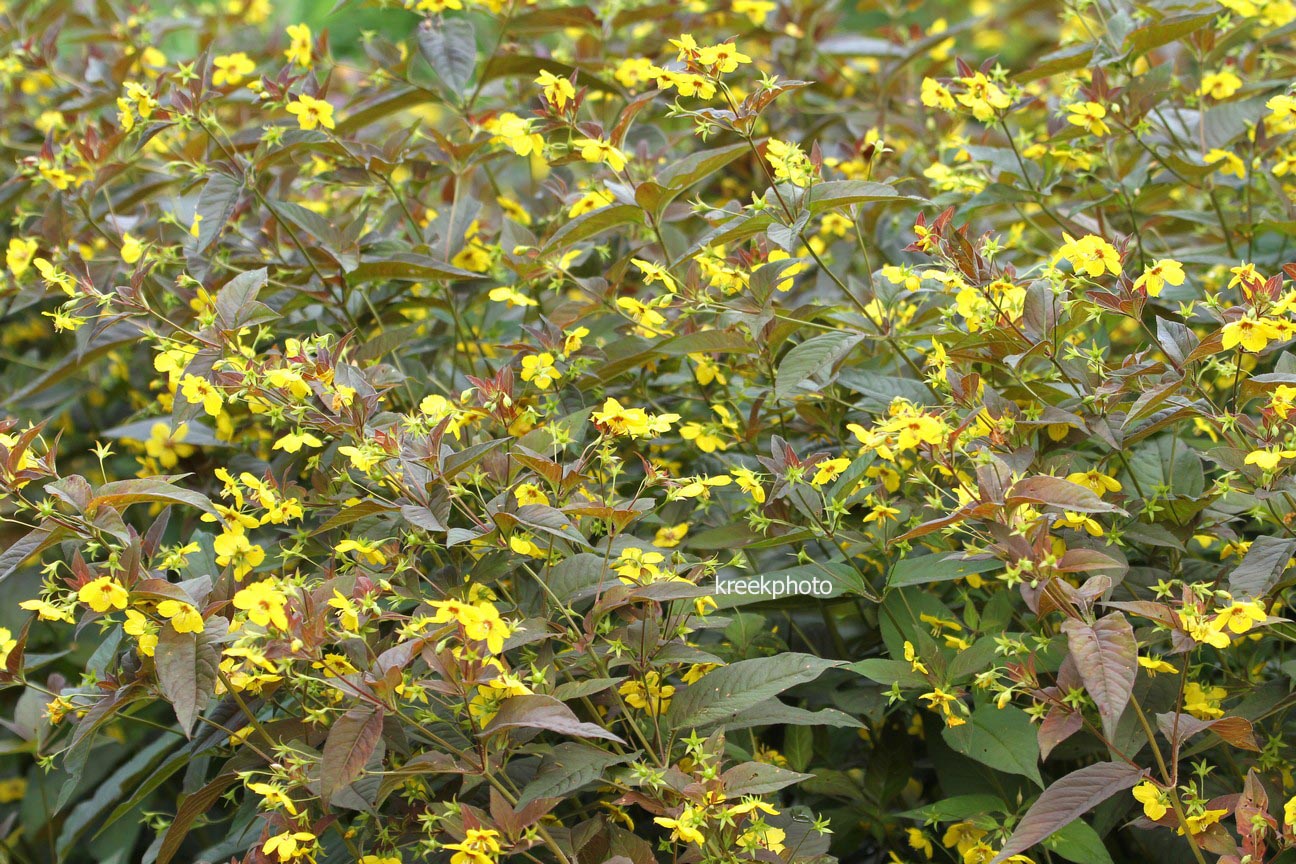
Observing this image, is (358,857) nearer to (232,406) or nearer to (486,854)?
(486,854)

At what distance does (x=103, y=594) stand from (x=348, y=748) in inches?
13.4

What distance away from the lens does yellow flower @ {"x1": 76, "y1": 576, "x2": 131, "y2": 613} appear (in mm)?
1271

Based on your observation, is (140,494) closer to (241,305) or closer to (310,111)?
(241,305)

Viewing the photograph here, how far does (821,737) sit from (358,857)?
0.75 meters

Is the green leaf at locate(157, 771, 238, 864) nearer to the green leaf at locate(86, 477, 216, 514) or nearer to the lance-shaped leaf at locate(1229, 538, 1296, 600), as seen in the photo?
the green leaf at locate(86, 477, 216, 514)

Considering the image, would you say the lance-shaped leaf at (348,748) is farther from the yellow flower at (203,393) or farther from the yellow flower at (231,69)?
the yellow flower at (231,69)

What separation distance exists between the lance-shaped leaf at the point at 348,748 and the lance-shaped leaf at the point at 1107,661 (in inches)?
29.3

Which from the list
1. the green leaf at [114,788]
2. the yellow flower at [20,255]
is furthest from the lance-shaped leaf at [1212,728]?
the yellow flower at [20,255]

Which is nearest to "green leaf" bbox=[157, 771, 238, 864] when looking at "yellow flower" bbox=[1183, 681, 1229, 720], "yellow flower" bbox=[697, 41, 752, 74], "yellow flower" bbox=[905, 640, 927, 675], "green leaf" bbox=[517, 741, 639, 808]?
"green leaf" bbox=[517, 741, 639, 808]

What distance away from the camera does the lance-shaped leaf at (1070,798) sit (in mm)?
1264

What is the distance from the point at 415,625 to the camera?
4.15 feet

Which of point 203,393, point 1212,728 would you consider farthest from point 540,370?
point 1212,728

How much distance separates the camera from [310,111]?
6.14 feet

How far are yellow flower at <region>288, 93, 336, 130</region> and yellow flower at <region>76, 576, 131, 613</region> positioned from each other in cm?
88
